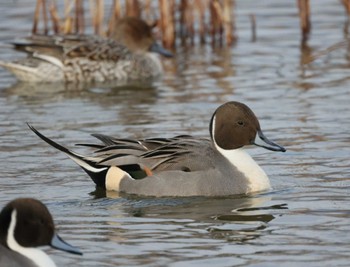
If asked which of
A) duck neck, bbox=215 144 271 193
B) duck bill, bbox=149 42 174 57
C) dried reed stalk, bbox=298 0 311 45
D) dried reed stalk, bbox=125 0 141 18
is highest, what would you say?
dried reed stalk, bbox=125 0 141 18

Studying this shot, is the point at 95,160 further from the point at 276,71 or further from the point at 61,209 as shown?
the point at 276,71

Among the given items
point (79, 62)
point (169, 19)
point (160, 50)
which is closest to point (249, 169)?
point (79, 62)

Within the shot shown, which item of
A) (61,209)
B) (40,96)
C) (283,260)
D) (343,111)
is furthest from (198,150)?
(40,96)

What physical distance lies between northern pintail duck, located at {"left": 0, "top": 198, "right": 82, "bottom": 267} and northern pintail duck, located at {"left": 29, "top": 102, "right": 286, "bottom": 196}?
288cm

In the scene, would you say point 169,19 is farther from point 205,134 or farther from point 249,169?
point 249,169

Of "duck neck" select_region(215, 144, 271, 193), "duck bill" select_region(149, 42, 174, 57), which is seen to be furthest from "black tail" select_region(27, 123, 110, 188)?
"duck bill" select_region(149, 42, 174, 57)

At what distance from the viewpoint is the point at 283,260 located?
23.2 ft

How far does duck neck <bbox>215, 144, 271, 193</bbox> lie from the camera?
909cm

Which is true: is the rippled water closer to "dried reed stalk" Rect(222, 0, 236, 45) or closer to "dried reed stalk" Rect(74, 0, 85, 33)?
"dried reed stalk" Rect(222, 0, 236, 45)

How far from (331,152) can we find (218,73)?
4.49 metres

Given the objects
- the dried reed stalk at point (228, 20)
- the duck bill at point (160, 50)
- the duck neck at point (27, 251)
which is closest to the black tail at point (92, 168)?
the duck neck at point (27, 251)

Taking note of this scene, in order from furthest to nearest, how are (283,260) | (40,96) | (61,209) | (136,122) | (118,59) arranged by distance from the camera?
(118,59)
(40,96)
(136,122)
(61,209)
(283,260)

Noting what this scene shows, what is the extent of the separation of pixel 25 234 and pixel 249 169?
3353mm

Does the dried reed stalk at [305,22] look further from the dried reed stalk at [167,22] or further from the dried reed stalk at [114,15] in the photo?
the dried reed stalk at [114,15]
